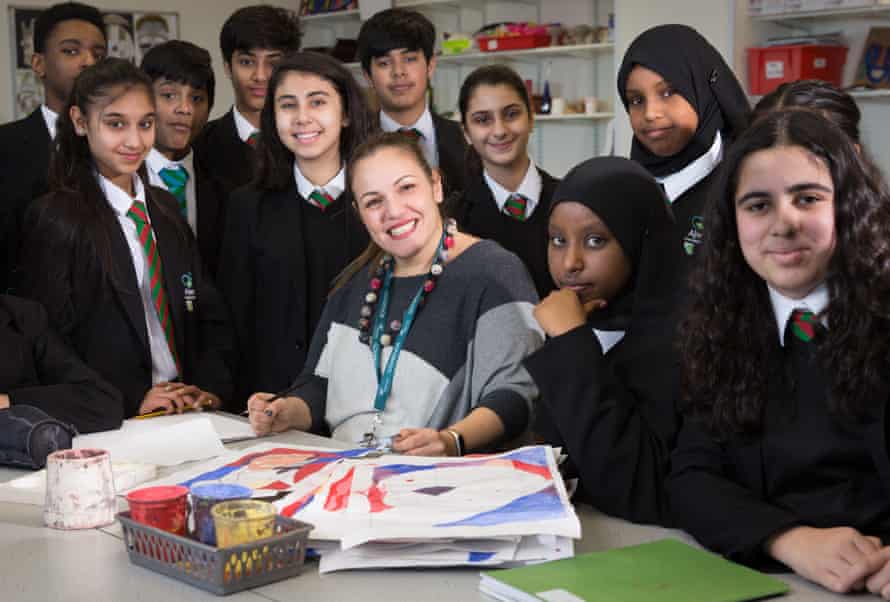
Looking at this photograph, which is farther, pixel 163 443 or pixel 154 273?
pixel 154 273

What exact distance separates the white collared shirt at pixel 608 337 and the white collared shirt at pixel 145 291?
1357mm

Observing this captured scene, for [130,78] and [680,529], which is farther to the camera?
[130,78]

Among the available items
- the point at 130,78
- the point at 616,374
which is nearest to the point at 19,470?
the point at 616,374

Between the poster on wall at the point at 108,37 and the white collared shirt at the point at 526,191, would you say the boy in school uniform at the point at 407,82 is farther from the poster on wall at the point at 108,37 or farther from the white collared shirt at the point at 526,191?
the poster on wall at the point at 108,37

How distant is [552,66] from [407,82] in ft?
9.14

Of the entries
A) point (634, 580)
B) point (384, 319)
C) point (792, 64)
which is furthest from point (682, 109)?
point (792, 64)

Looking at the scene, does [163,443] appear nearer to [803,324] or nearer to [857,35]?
[803,324]

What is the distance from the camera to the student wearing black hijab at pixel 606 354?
1.82m

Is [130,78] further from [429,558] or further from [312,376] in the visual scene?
[429,558]

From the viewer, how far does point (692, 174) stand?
2.63 m

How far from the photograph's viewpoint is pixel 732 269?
67.1 inches

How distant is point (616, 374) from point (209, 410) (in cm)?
117

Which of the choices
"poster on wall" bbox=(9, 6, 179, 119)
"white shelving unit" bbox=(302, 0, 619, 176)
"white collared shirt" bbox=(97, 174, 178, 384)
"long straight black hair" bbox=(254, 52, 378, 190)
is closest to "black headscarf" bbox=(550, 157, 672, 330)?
"long straight black hair" bbox=(254, 52, 378, 190)

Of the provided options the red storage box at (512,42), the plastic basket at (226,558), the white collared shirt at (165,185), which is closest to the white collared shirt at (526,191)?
the white collared shirt at (165,185)
